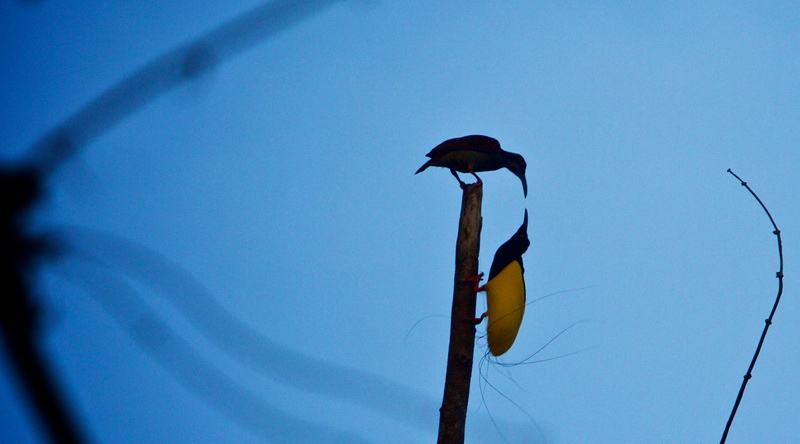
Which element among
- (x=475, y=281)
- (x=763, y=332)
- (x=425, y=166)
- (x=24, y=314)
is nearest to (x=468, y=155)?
(x=425, y=166)

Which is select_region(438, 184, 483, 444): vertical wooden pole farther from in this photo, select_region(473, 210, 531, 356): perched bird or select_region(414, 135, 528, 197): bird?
select_region(414, 135, 528, 197): bird

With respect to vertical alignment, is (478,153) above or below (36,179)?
above

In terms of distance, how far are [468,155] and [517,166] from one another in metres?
0.40

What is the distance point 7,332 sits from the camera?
0.64m

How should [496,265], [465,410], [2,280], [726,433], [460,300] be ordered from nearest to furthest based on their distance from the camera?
1. [2,280]
2. [726,433]
3. [465,410]
4. [460,300]
5. [496,265]

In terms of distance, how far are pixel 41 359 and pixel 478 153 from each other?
3528mm

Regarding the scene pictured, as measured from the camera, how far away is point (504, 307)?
374cm

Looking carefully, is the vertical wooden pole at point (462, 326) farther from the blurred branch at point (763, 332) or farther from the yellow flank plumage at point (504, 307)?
the blurred branch at point (763, 332)

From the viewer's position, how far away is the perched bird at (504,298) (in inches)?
146

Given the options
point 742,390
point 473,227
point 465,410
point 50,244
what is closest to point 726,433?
point 742,390

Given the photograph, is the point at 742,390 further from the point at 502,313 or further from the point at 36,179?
the point at 36,179

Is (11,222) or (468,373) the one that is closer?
(11,222)

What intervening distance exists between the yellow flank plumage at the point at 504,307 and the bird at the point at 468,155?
61cm

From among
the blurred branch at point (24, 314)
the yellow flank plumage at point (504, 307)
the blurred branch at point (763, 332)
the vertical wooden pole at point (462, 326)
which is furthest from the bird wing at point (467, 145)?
the blurred branch at point (24, 314)
